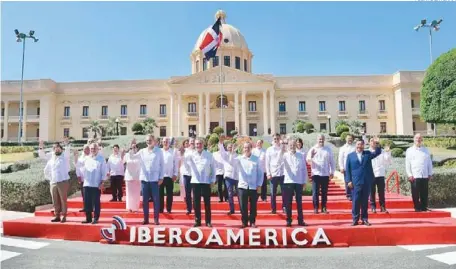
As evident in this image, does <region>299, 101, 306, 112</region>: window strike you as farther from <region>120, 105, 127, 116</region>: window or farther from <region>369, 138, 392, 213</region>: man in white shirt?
<region>369, 138, 392, 213</region>: man in white shirt

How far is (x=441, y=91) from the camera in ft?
96.1

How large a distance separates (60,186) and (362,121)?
155 feet

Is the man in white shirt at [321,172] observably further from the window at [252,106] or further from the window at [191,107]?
the window at [191,107]

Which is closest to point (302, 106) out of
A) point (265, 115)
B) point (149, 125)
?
point (265, 115)

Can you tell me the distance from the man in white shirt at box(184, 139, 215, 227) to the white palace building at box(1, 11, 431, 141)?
4039 centimetres

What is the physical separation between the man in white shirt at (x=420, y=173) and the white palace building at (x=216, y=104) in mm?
39360

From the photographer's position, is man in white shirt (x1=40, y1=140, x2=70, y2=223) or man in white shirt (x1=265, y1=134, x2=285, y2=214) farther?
man in white shirt (x1=265, y1=134, x2=285, y2=214)

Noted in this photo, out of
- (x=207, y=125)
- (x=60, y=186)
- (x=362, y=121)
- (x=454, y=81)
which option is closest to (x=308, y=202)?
(x=60, y=186)

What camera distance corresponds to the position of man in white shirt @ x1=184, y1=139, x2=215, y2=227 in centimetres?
739

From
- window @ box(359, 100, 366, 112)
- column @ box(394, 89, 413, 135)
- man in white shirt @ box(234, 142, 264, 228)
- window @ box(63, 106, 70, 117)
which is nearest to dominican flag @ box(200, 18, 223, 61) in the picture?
man in white shirt @ box(234, 142, 264, 228)

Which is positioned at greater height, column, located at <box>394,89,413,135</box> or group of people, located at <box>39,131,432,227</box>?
column, located at <box>394,89,413,135</box>

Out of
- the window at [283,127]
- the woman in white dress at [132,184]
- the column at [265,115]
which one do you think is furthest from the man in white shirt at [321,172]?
the window at [283,127]

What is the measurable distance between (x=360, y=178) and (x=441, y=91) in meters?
26.5

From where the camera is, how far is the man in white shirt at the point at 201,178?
291 inches
